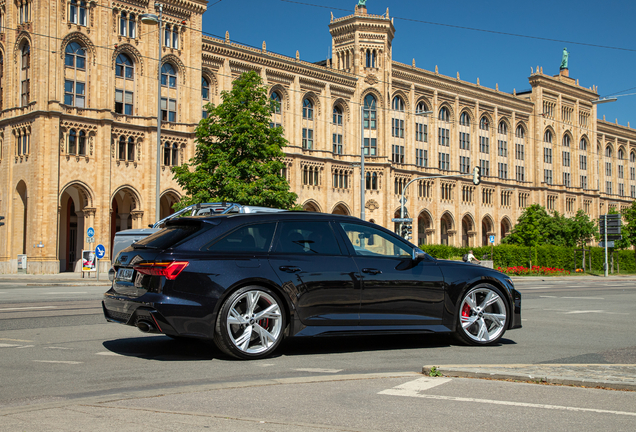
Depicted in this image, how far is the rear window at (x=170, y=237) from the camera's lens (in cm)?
700

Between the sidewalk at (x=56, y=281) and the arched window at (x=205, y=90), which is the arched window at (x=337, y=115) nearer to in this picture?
the arched window at (x=205, y=90)

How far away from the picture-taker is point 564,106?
84562mm

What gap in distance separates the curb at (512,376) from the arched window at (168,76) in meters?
43.0

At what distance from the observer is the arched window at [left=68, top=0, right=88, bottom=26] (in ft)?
137

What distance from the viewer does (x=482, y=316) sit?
8164 millimetres

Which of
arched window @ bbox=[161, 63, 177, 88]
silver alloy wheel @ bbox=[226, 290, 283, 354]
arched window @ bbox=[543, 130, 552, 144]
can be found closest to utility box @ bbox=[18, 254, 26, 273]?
arched window @ bbox=[161, 63, 177, 88]

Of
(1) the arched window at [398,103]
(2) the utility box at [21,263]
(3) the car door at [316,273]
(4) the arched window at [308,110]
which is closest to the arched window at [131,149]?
(2) the utility box at [21,263]

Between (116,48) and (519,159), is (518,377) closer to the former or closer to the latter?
(116,48)

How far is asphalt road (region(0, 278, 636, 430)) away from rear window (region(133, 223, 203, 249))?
3.91ft

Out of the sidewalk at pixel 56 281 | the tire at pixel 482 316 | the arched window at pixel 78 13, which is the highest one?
the arched window at pixel 78 13

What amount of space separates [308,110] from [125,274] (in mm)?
51643

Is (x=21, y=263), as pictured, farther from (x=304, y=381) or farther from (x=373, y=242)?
(x=304, y=381)

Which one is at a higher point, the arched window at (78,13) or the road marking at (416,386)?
the arched window at (78,13)

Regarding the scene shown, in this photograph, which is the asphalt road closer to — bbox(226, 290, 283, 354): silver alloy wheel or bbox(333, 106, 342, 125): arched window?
bbox(226, 290, 283, 354): silver alloy wheel
